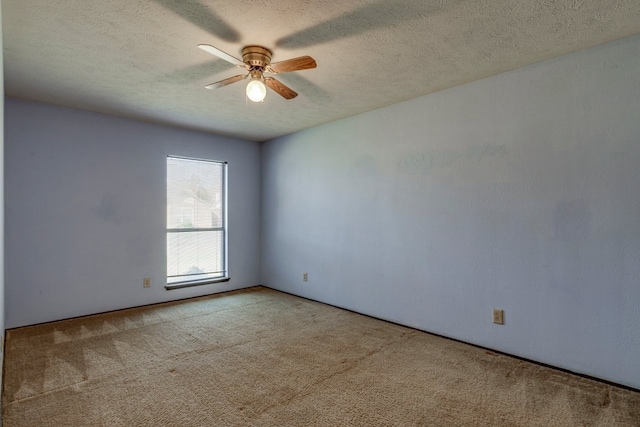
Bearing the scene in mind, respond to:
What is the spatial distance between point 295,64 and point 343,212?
2.26m

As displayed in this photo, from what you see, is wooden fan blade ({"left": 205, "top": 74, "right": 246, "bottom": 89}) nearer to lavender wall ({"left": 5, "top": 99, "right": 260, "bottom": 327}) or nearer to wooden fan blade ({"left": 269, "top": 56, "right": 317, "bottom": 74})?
wooden fan blade ({"left": 269, "top": 56, "right": 317, "bottom": 74})

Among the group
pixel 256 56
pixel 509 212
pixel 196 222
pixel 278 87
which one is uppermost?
pixel 256 56

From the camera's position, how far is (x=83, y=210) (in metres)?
3.86

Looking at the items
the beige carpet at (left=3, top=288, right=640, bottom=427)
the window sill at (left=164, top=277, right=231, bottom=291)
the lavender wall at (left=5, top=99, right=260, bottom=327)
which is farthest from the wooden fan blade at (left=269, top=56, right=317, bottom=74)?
the window sill at (left=164, top=277, right=231, bottom=291)

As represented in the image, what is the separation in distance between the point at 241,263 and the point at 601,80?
4.72 m

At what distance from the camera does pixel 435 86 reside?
124 inches

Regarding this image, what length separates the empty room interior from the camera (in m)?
2.10

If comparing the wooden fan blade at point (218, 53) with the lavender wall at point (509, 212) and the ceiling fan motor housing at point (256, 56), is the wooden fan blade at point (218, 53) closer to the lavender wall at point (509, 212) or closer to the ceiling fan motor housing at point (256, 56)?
the ceiling fan motor housing at point (256, 56)

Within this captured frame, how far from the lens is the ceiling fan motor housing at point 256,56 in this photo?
7.83ft

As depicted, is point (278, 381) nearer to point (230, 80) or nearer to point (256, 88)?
point (256, 88)

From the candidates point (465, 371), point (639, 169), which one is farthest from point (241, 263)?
point (639, 169)

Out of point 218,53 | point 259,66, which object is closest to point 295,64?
point 259,66

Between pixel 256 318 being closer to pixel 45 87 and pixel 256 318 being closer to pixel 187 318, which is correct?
pixel 187 318

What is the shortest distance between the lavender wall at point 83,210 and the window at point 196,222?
0.14m
